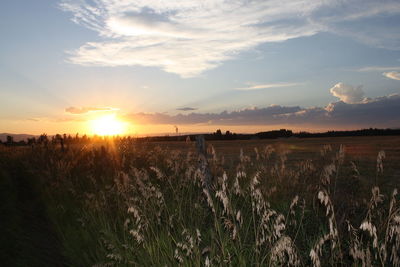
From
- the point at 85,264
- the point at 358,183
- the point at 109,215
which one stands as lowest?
the point at 85,264

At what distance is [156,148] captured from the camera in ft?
53.7

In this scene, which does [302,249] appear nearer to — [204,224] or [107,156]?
[204,224]

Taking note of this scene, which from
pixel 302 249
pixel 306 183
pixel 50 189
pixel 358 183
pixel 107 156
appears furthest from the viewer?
pixel 107 156

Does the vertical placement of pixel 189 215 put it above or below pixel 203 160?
below

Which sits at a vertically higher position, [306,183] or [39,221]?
[306,183]

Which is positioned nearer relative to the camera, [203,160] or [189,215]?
[189,215]

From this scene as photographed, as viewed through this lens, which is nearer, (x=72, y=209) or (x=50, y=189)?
(x=72, y=209)

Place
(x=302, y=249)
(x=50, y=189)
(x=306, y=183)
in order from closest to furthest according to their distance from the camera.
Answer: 1. (x=302, y=249)
2. (x=306, y=183)
3. (x=50, y=189)

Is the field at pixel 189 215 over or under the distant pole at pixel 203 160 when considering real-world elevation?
under

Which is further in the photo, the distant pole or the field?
the distant pole

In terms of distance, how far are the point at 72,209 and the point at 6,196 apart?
8.49 feet

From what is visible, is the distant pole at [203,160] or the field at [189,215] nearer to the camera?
the field at [189,215]

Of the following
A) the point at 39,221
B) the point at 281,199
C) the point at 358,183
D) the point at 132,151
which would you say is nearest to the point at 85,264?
the point at 39,221

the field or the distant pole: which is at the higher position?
the distant pole
